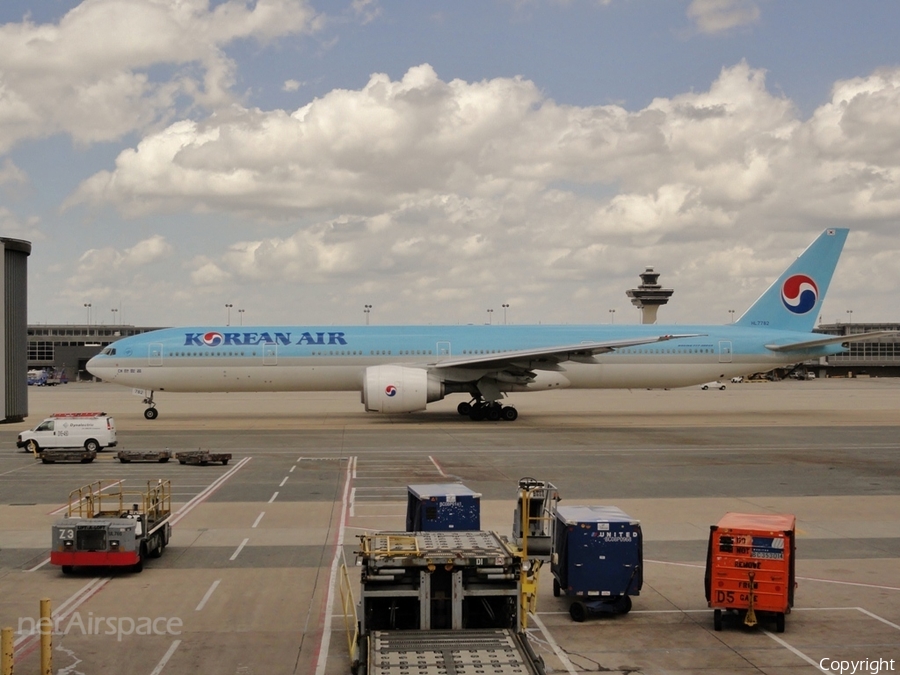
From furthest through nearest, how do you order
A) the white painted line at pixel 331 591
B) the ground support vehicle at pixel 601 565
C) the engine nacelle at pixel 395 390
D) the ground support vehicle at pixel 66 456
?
the engine nacelle at pixel 395 390
the ground support vehicle at pixel 66 456
the ground support vehicle at pixel 601 565
the white painted line at pixel 331 591

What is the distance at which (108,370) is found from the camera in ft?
158

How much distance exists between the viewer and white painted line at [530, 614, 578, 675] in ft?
38.9

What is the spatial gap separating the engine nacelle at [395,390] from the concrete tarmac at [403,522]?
1.61m

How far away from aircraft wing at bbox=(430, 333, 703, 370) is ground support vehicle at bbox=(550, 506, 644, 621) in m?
30.3

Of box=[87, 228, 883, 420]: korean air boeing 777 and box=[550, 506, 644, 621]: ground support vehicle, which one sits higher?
box=[87, 228, 883, 420]: korean air boeing 777

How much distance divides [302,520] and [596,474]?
1126 centimetres

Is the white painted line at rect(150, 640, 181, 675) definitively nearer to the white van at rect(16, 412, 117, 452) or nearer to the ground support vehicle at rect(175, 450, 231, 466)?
the ground support vehicle at rect(175, 450, 231, 466)

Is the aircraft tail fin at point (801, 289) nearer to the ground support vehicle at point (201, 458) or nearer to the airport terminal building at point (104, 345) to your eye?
the ground support vehicle at point (201, 458)

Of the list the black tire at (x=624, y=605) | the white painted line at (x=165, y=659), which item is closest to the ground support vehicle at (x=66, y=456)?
the white painted line at (x=165, y=659)

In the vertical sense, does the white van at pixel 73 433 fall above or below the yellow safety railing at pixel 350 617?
above

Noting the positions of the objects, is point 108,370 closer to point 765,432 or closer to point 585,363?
point 585,363

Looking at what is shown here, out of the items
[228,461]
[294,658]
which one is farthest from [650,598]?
[228,461]

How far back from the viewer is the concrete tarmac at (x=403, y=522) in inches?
496

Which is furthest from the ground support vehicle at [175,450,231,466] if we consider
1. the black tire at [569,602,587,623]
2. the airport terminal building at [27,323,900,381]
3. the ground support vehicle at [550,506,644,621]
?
the airport terminal building at [27,323,900,381]
